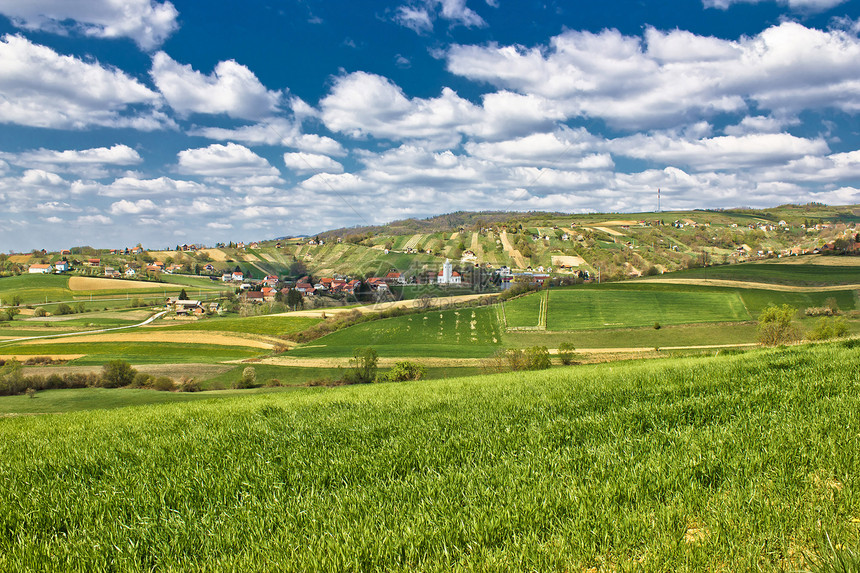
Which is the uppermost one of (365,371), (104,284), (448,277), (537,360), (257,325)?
(104,284)

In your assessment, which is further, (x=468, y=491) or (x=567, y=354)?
(x=567, y=354)

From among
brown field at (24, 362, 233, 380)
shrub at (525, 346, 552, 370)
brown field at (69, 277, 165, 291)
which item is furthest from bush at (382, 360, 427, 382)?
brown field at (69, 277, 165, 291)

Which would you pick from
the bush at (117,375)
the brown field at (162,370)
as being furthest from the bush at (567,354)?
the bush at (117,375)

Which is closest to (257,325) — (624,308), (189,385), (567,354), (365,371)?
(189,385)

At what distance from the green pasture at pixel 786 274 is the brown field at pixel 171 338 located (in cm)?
9073

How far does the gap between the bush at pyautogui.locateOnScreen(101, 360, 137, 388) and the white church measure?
72860mm

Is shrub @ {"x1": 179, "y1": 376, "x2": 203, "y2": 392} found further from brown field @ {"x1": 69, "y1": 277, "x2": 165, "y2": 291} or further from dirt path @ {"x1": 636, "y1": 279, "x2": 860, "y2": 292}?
dirt path @ {"x1": 636, "y1": 279, "x2": 860, "y2": 292}

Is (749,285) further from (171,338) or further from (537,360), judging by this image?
(171,338)

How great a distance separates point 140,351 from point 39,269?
8724 cm

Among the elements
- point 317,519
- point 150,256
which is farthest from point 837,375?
point 150,256

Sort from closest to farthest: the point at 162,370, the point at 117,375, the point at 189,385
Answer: the point at 189,385 → the point at 117,375 → the point at 162,370

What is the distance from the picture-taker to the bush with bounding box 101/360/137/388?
52.2m

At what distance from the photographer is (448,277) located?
119 meters

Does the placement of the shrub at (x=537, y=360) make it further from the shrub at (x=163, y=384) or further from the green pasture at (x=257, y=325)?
the green pasture at (x=257, y=325)
